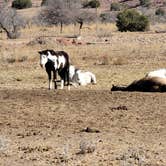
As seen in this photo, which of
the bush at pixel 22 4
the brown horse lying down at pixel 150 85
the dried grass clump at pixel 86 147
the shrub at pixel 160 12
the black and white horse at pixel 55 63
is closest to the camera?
the dried grass clump at pixel 86 147

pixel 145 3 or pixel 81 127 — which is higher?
pixel 145 3

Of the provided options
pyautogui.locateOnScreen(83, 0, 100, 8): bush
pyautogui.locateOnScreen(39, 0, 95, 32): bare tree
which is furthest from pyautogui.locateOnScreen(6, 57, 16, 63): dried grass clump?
pyautogui.locateOnScreen(83, 0, 100, 8): bush

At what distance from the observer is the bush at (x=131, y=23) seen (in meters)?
56.4

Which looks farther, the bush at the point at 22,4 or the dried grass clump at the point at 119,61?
the bush at the point at 22,4

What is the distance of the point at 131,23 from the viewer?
2242 inches

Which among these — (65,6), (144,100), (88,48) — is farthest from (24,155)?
(65,6)

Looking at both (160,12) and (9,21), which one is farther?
(160,12)

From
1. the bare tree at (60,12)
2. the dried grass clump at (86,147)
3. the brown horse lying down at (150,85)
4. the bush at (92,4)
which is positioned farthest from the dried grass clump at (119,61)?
the bush at (92,4)

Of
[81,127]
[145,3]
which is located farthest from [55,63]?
[145,3]

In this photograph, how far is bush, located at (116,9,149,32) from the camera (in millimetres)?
56412

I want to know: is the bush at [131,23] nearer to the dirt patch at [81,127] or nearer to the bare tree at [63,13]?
the bare tree at [63,13]

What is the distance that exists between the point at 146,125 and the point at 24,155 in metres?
2.95

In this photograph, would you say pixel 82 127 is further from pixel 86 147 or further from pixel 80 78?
pixel 80 78

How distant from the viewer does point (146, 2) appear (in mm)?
92500
